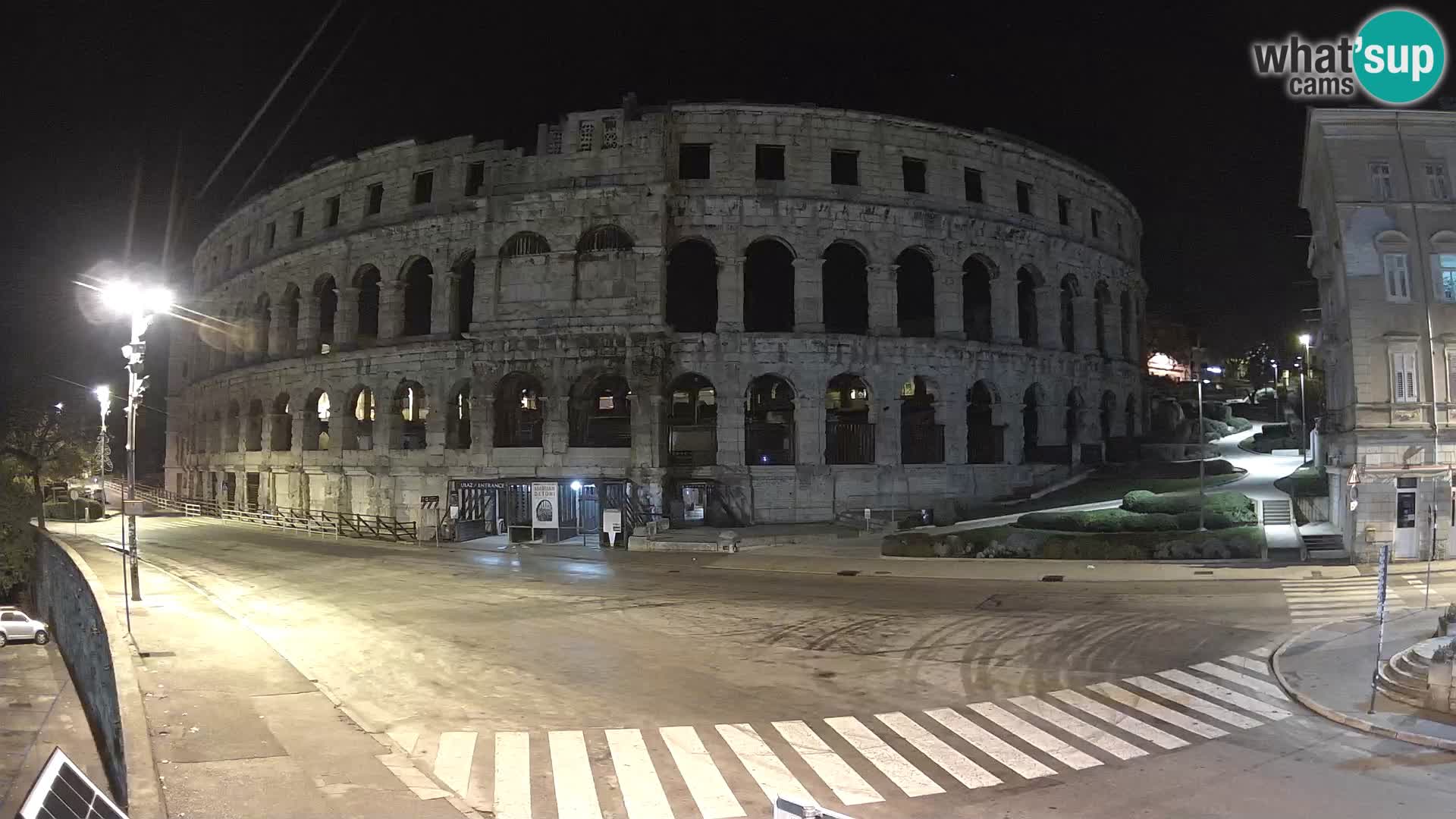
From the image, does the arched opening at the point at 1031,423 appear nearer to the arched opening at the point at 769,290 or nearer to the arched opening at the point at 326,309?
the arched opening at the point at 769,290

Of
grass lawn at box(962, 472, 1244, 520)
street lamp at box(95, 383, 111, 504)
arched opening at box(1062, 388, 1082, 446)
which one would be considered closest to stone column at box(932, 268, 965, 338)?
grass lawn at box(962, 472, 1244, 520)

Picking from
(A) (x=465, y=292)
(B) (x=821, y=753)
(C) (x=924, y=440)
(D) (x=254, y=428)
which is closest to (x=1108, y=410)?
(C) (x=924, y=440)

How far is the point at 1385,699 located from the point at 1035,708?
17.7 feet

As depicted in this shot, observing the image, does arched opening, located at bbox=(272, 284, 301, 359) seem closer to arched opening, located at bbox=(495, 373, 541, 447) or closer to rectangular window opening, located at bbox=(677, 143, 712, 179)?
arched opening, located at bbox=(495, 373, 541, 447)

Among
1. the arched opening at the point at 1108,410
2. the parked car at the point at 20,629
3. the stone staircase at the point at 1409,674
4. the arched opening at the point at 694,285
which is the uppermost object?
the arched opening at the point at 694,285

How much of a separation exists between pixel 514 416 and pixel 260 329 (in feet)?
77.1

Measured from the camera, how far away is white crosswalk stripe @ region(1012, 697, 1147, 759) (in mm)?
11039

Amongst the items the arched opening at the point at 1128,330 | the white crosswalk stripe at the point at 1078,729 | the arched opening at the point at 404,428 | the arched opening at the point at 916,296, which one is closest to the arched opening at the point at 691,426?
the arched opening at the point at 404,428

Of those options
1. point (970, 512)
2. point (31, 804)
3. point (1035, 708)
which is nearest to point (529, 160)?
point (970, 512)

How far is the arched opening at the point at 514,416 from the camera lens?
43.7m

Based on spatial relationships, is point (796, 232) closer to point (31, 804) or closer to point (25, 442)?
point (31, 804)

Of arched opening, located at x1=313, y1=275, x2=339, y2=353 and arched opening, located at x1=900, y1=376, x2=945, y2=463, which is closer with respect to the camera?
arched opening, located at x1=900, y1=376, x2=945, y2=463

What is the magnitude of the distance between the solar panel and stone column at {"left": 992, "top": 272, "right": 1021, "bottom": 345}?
44127mm

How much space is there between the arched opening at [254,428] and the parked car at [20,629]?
23.8 meters
